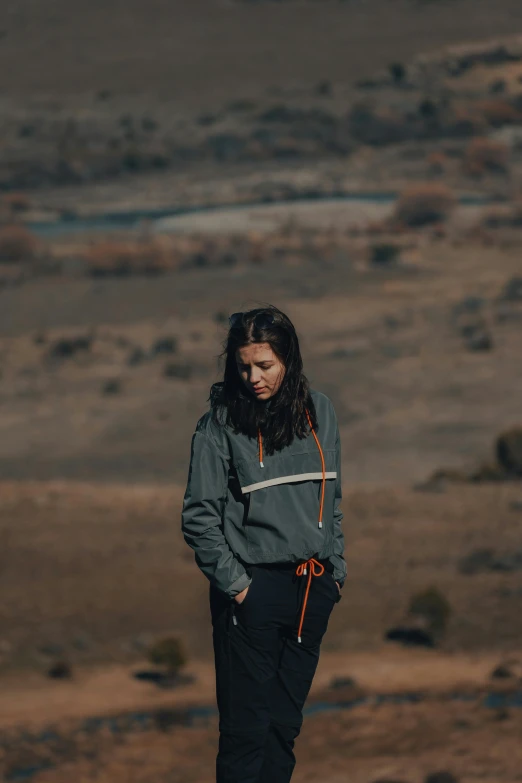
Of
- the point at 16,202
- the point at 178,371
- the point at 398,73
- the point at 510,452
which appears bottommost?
the point at 510,452

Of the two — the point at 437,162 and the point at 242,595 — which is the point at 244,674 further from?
the point at 437,162

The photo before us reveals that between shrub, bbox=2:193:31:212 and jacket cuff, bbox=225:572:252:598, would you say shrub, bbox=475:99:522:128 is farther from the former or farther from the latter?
jacket cuff, bbox=225:572:252:598

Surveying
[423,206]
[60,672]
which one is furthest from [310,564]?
[423,206]

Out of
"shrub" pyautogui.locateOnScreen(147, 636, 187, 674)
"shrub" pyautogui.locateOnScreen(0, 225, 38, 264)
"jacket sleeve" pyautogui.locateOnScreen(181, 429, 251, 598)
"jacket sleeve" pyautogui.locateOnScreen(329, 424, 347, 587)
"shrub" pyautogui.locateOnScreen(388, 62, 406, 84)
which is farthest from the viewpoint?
"shrub" pyautogui.locateOnScreen(388, 62, 406, 84)

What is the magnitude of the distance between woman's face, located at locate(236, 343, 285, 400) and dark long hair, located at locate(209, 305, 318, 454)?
0.06 feet

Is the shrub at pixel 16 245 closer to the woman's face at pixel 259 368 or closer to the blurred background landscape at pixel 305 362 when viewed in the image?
the blurred background landscape at pixel 305 362

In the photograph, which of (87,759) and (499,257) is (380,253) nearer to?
(499,257)

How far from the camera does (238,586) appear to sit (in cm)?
507

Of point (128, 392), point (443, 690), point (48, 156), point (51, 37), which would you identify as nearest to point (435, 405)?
point (128, 392)

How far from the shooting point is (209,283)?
4828 centimetres

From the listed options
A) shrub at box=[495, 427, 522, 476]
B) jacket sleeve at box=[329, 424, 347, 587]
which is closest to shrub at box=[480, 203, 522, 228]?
shrub at box=[495, 427, 522, 476]

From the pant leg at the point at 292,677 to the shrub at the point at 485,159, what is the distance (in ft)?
204

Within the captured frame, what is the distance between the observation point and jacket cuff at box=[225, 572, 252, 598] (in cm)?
506

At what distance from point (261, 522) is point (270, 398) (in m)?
0.38
